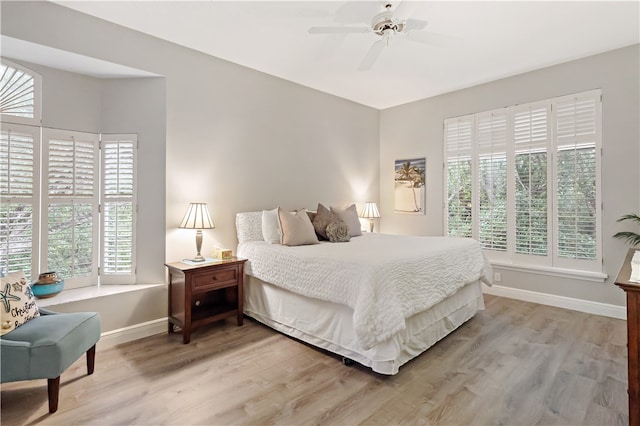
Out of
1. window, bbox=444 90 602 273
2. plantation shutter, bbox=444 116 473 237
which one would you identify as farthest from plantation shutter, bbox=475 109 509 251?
plantation shutter, bbox=444 116 473 237

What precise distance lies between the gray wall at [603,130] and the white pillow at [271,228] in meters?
2.66

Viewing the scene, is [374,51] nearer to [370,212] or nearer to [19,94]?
[370,212]

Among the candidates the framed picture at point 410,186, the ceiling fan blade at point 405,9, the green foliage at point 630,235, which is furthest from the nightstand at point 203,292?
the green foliage at point 630,235

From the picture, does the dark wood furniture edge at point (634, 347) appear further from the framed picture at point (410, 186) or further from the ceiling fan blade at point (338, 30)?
the framed picture at point (410, 186)

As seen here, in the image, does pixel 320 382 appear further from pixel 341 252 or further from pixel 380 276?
pixel 341 252

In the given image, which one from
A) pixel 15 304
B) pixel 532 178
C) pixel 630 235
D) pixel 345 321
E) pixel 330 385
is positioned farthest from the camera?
pixel 532 178

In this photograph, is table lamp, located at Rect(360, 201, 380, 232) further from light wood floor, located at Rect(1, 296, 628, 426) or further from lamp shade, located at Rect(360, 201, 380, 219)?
light wood floor, located at Rect(1, 296, 628, 426)

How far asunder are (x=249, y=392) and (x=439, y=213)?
385 centimetres

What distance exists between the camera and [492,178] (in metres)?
4.39

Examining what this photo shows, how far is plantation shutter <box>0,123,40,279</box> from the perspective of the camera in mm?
2701

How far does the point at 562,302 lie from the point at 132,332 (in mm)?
4723

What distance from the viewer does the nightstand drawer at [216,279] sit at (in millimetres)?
2943

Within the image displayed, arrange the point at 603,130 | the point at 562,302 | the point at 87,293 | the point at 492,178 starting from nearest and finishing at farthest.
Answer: the point at 87,293, the point at 603,130, the point at 562,302, the point at 492,178

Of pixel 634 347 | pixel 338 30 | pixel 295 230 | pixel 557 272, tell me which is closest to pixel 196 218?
pixel 295 230
